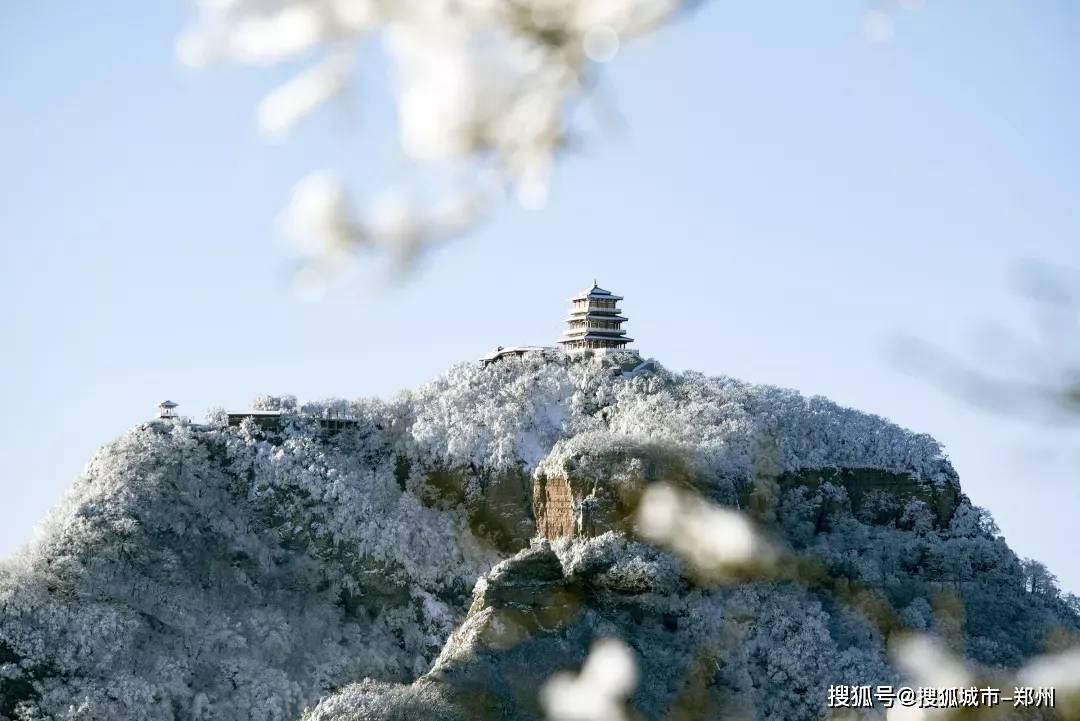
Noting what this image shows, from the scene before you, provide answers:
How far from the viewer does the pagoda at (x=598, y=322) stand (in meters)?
118

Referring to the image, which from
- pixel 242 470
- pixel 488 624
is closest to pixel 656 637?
pixel 488 624

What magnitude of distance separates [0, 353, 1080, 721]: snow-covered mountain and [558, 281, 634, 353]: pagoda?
3.25 m

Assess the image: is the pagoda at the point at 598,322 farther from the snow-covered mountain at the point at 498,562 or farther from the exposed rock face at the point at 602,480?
the exposed rock face at the point at 602,480

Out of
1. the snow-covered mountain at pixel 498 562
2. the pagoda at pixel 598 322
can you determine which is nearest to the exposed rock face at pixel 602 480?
the snow-covered mountain at pixel 498 562

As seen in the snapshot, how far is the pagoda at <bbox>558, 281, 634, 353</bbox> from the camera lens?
118 m

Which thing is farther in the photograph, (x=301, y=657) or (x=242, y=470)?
(x=242, y=470)

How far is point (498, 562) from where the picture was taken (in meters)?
107

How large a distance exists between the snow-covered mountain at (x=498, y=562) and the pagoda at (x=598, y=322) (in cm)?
325

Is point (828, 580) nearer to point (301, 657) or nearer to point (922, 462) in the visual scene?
point (922, 462)

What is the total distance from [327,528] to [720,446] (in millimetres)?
18333

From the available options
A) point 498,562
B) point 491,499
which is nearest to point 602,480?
point 498,562

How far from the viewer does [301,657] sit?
10219cm

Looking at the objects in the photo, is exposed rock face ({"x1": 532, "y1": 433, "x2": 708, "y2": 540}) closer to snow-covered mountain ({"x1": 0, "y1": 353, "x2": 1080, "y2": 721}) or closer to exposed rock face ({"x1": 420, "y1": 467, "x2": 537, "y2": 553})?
snow-covered mountain ({"x1": 0, "y1": 353, "x2": 1080, "y2": 721})

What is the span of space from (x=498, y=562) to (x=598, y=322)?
16081 mm
